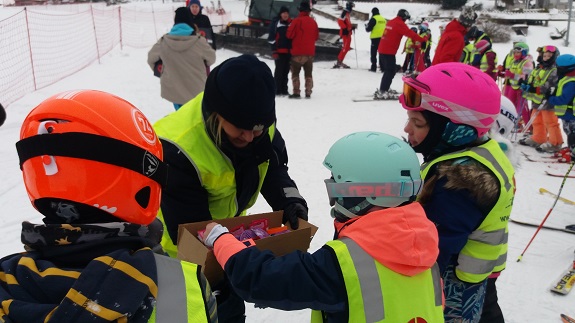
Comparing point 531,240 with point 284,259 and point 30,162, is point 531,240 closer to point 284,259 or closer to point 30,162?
point 284,259

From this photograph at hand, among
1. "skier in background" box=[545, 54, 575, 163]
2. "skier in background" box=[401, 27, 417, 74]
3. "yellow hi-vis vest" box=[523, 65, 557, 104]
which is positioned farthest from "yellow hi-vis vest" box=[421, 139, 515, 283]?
"skier in background" box=[401, 27, 417, 74]

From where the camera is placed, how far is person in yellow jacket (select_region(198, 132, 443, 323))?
163 cm

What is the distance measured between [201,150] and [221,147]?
9cm

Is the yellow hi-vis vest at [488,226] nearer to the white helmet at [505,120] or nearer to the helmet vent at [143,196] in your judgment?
the white helmet at [505,120]

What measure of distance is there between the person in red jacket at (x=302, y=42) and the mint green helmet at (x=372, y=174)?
8.87 m

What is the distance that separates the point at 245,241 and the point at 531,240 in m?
3.67

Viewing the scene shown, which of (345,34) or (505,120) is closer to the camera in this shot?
(505,120)

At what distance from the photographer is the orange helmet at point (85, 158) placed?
1.09 meters

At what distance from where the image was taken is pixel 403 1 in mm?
34719

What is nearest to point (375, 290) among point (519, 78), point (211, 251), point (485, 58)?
point (211, 251)

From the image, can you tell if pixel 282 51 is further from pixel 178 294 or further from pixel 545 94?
pixel 178 294

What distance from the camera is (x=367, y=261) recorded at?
5.38 feet

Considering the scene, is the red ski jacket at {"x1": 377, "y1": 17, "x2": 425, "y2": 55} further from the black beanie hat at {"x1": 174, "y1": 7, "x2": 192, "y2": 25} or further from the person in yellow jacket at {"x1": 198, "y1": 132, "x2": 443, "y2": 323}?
the person in yellow jacket at {"x1": 198, "y1": 132, "x2": 443, "y2": 323}

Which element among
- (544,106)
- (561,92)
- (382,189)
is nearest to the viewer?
(382,189)
